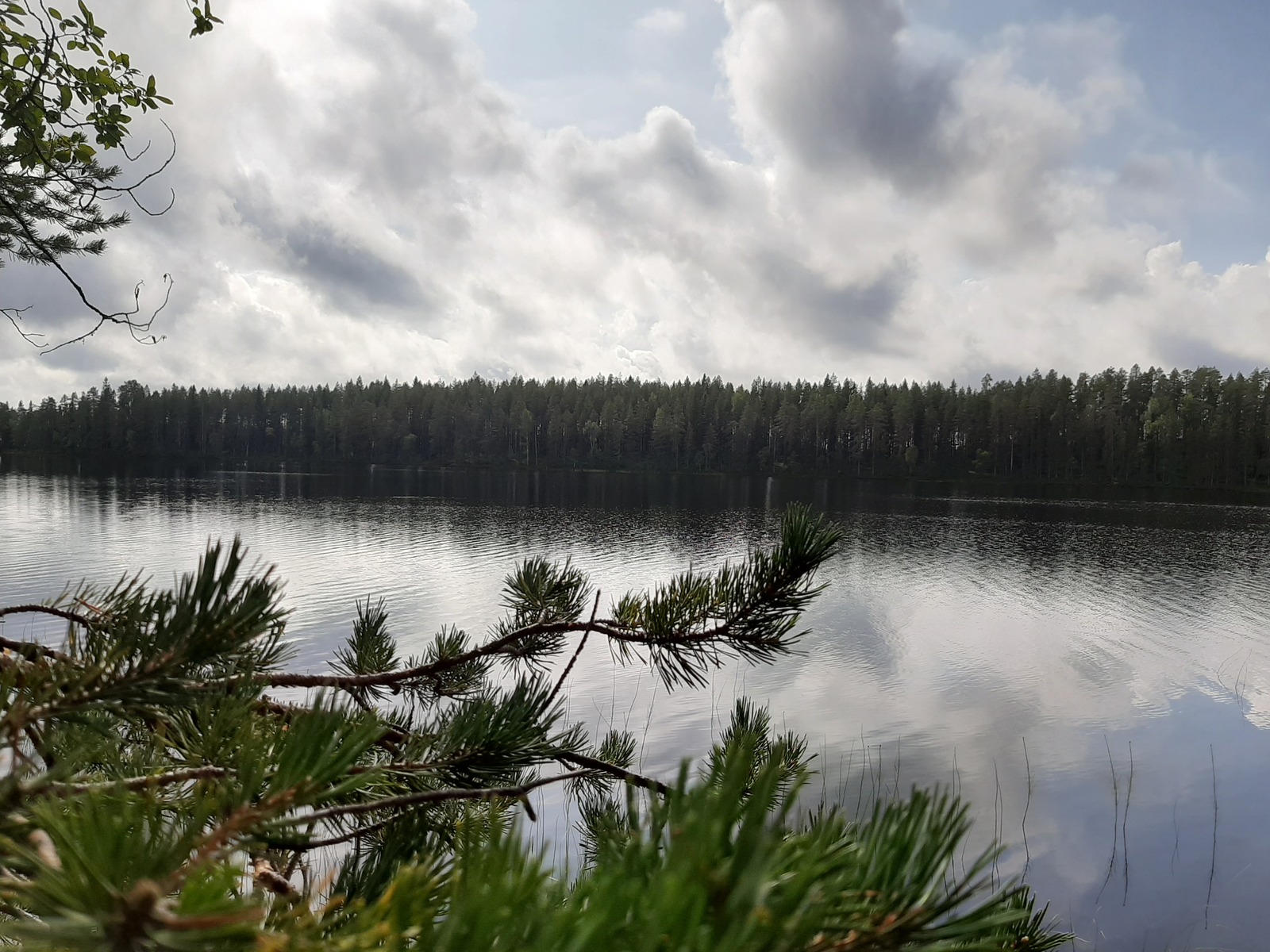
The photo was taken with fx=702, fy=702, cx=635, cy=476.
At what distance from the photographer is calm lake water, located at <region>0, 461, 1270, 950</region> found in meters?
8.50

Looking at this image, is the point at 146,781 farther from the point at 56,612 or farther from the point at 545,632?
the point at 545,632

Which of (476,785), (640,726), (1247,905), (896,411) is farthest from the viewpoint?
(896,411)

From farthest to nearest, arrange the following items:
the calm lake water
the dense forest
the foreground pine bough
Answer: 1. the dense forest
2. the calm lake water
3. the foreground pine bough

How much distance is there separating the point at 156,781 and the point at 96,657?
200mm

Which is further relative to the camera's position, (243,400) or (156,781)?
(243,400)

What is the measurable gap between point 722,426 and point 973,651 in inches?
3754

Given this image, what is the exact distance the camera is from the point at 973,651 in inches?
691

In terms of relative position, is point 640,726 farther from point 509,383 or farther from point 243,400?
point 243,400

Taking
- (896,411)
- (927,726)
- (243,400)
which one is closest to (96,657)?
(927,726)

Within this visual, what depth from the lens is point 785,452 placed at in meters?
109

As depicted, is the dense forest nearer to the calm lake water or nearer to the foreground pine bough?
the calm lake water

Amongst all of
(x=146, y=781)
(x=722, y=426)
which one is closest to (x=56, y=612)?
(x=146, y=781)

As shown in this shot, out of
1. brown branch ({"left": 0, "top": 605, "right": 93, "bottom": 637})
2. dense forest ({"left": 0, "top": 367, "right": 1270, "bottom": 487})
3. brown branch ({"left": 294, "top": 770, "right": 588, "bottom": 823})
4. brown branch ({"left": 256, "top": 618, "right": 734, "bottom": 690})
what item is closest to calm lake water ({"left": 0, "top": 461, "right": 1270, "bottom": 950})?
brown branch ({"left": 256, "top": 618, "right": 734, "bottom": 690})

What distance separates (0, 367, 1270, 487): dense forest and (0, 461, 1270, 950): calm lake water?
52.4 meters
